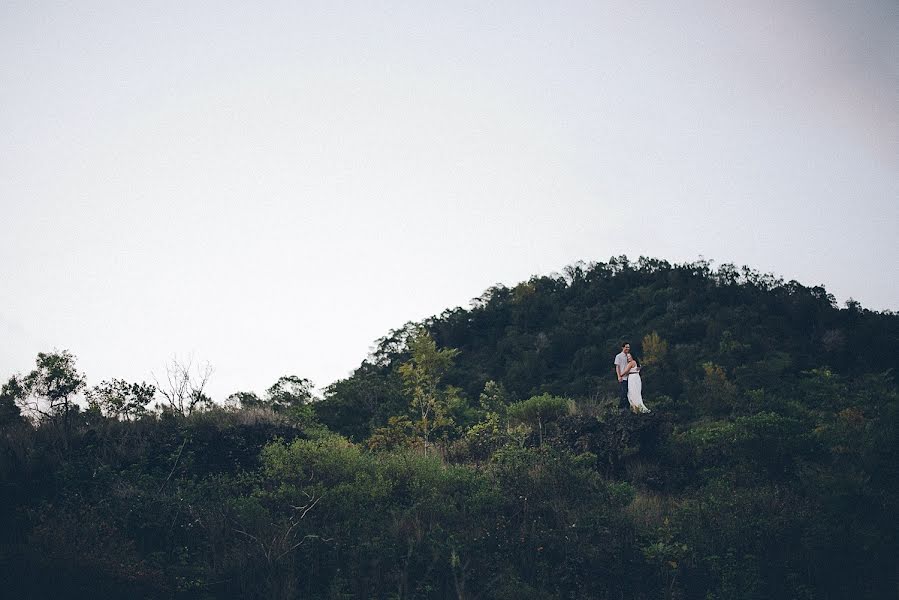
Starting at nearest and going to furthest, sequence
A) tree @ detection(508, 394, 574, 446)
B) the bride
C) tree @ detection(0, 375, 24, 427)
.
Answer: tree @ detection(0, 375, 24, 427), the bride, tree @ detection(508, 394, 574, 446)

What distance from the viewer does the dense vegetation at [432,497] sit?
788 centimetres

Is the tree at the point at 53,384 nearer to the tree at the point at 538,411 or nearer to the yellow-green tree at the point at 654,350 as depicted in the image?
the tree at the point at 538,411

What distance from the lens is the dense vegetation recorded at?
7.88 m

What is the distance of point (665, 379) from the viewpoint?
940 inches

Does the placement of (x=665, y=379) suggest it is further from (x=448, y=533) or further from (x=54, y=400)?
(x=54, y=400)

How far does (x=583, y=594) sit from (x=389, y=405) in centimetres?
843

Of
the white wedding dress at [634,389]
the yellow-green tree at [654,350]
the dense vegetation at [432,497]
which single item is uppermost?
the yellow-green tree at [654,350]

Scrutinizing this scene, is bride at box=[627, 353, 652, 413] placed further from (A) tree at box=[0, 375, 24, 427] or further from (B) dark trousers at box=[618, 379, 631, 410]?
(A) tree at box=[0, 375, 24, 427]

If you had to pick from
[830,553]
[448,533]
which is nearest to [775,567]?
[830,553]

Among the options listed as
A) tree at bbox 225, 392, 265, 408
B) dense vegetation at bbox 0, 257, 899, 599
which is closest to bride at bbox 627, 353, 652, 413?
dense vegetation at bbox 0, 257, 899, 599

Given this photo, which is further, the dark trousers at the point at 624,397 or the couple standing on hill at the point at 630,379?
the dark trousers at the point at 624,397

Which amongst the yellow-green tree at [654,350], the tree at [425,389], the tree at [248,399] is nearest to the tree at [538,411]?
the tree at [425,389]

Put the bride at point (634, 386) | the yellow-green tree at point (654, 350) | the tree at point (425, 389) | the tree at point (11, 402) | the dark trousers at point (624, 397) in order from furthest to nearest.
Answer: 1. the yellow-green tree at point (654, 350)
2. the dark trousers at point (624, 397)
3. the bride at point (634, 386)
4. the tree at point (425, 389)
5. the tree at point (11, 402)

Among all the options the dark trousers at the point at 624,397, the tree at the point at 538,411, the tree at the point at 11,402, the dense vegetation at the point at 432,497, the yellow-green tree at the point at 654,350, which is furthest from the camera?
the yellow-green tree at the point at 654,350
